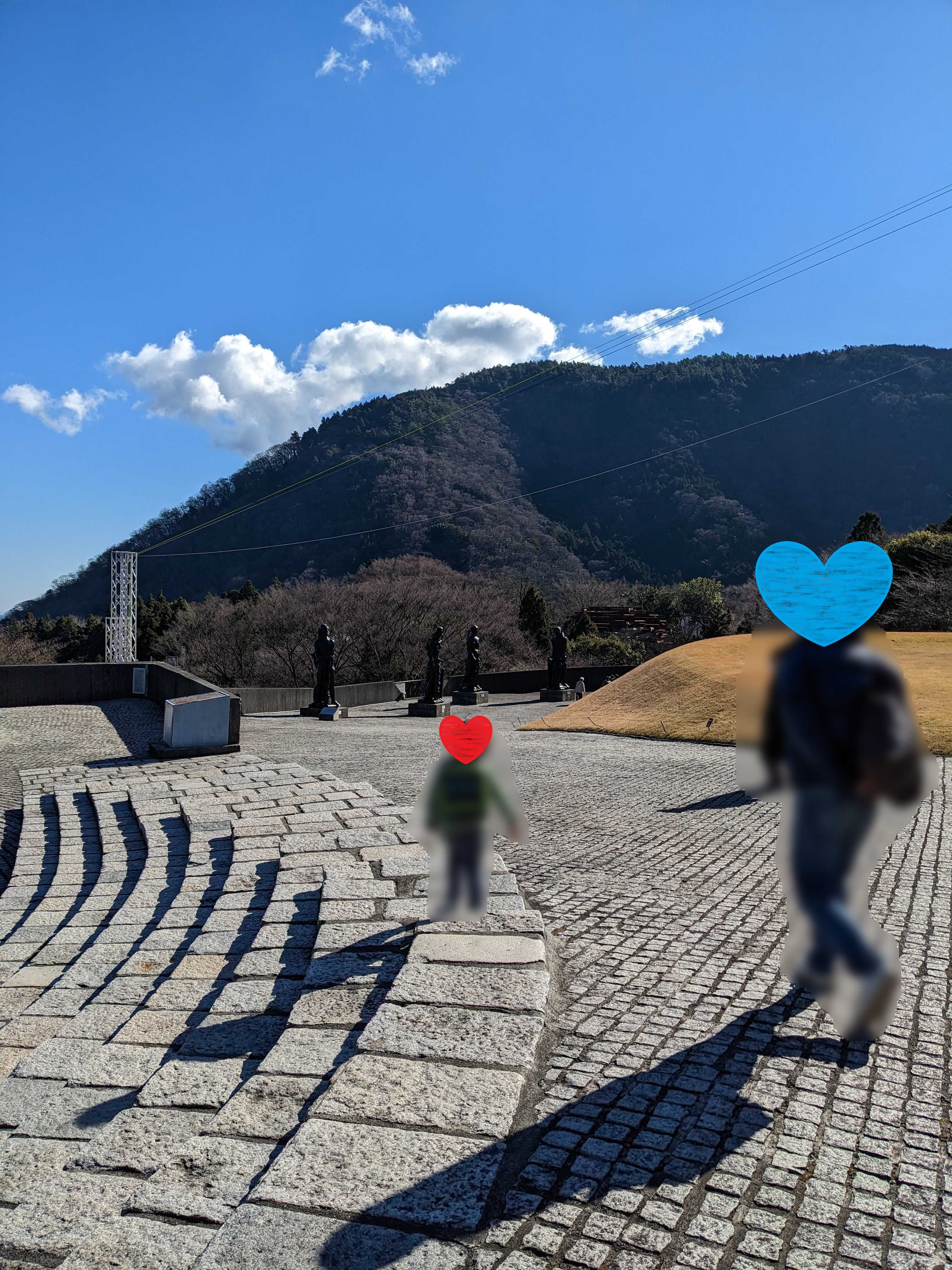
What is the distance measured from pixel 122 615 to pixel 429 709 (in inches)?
835

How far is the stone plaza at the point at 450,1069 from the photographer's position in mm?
3447

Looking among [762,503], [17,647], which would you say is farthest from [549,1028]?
[17,647]

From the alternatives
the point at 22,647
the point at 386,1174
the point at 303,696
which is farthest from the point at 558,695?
the point at 22,647

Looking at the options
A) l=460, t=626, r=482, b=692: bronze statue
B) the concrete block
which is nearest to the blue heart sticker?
the concrete block

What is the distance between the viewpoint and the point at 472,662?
30.4m

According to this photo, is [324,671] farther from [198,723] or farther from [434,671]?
[198,723]

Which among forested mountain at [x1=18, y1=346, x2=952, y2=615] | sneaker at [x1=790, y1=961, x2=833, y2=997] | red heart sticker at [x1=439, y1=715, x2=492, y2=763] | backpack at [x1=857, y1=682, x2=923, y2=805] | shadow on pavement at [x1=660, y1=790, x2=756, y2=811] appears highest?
forested mountain at [x1=18, y1=346, x2=952, y2=615]

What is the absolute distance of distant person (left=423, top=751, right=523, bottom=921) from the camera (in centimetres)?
92

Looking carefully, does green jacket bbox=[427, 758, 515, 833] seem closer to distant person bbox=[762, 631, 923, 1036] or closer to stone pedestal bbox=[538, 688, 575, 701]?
distant person bbox=[762, 631, 923, 1036]

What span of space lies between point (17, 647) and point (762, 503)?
54819mm

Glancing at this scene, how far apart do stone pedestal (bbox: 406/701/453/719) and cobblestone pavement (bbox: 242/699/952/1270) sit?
63.2 feet

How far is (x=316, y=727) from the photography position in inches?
902

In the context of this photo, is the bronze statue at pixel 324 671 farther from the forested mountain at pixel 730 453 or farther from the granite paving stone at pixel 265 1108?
the granite paving stone at pixel 265 1108

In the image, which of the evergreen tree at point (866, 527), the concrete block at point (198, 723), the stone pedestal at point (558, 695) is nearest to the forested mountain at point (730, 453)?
the evergreen tree at point (866, 527)
